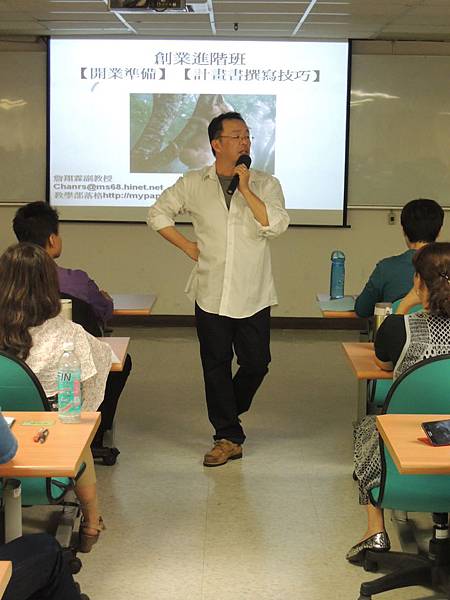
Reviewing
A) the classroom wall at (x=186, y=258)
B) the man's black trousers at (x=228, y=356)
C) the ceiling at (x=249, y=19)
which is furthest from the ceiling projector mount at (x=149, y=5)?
the classroom wall at (x=186, y=258)

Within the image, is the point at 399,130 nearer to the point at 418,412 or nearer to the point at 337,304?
the point at 337,304

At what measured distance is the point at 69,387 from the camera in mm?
2771

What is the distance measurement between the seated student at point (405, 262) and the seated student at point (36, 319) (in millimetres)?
1738

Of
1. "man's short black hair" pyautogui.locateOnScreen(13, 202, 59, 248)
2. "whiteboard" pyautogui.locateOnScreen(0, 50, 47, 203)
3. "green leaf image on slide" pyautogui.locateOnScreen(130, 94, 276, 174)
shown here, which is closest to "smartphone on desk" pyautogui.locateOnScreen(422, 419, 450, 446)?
"man's short black hair" pyautogui.locateOnScreen(13, 202, 59, 248)

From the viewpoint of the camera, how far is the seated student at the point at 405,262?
4.29 meters

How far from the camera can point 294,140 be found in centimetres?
780

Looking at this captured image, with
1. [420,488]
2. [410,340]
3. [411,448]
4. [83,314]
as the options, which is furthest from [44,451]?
[83,314]

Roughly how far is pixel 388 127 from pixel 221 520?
15.9ft

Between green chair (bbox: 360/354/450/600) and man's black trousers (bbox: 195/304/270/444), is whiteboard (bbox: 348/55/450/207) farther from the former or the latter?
green chair (bbox: 360/354/450/600)

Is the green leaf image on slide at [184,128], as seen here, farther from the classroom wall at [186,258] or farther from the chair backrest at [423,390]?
the chair backrest at [423,390]

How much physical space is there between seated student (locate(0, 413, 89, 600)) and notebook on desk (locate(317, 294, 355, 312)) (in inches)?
110

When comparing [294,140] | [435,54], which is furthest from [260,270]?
[435,54]

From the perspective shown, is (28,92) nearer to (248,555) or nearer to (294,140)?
(294,140)

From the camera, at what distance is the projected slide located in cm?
769
